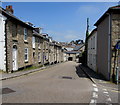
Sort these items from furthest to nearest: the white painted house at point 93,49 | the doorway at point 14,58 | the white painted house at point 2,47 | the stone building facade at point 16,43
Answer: the white painted house at point 93,49, the doorway at point 14,58, the stone building facade at point 16,43, the white painted house at point 2,47

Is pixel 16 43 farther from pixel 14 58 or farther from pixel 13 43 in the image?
pixel 14 58

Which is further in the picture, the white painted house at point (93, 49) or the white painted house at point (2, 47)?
the white painted house at point (93, 49)

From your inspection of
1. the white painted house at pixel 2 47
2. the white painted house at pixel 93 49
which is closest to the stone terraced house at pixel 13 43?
the white painted house at pixel 2 47

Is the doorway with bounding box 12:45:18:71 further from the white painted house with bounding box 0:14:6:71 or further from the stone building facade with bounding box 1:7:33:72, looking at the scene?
the white painted house with bounding box 0:14:6:71

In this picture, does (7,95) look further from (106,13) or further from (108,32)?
(106,13)

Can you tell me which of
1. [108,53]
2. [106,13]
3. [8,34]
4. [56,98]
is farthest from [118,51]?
[8,34]

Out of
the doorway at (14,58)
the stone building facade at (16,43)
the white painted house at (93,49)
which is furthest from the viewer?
the white painted house at (93,49)

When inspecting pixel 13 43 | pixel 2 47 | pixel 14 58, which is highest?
pixel 13 43

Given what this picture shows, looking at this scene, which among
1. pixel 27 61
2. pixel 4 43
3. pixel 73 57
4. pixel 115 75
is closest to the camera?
pixel 115 75

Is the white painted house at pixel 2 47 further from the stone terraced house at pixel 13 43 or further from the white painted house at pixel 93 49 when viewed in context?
the white painted house at pixel 93 49

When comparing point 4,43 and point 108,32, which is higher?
point 108,32

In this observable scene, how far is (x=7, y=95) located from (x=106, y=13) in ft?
30.6

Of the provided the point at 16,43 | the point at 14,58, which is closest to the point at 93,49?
the point at 16,43

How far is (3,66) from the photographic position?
492 inches
